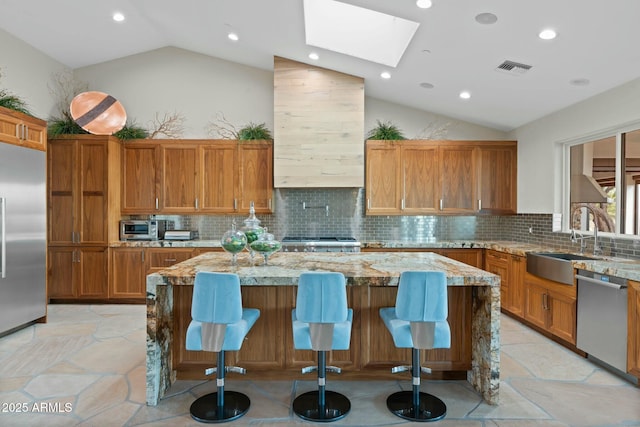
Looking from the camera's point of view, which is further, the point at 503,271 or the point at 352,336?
the point at 503,271

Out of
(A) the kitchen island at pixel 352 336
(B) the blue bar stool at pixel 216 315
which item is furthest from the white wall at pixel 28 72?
(B) the blue bar stool at pixel 216 315

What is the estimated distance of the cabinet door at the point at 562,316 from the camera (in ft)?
11.3

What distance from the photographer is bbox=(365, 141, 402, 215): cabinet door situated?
5.37m

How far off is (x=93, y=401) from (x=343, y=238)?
11.8ft

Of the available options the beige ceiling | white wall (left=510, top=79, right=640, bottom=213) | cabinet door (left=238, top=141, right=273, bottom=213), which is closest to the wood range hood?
the beige ceiling

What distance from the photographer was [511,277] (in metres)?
4.54

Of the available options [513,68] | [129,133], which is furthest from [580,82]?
[129,133]

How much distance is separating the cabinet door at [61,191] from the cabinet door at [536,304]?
18.1 feet

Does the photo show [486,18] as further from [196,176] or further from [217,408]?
[196,176]

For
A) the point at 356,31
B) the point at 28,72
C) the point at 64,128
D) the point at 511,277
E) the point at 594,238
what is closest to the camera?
the point at 594,238

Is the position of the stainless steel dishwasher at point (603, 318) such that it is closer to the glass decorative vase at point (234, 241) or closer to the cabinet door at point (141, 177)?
the glass decorative vase at point (234, 241)

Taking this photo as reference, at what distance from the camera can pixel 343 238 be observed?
553 centimetres

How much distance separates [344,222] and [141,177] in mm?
2926

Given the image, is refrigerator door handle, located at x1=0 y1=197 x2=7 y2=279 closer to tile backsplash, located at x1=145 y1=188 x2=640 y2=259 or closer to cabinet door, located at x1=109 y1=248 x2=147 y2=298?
cabinet door, located at x1=109 y1=248 x2=147 y2=298
